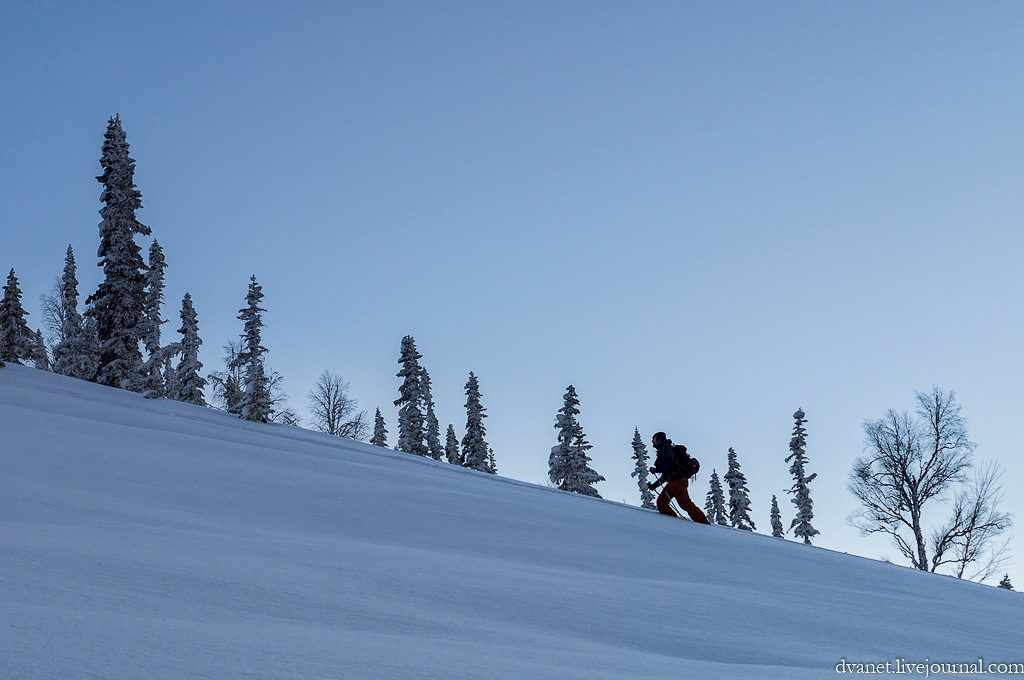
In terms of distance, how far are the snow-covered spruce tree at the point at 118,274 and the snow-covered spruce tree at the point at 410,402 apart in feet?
82.7

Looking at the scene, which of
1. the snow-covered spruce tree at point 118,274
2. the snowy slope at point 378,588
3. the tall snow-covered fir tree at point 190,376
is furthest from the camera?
the tall snow-covered fir tree at point 190,376

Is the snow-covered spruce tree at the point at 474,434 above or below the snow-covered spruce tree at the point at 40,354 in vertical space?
below

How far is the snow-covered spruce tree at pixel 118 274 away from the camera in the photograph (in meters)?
30.1

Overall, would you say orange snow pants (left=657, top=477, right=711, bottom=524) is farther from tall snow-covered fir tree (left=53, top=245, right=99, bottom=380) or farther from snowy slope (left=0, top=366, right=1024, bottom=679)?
tall snow-covered fir tree (left=53, top=245, right=99, bottom=380)

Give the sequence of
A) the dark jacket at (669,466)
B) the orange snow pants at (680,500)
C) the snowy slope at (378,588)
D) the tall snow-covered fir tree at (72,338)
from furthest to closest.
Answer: the tall snow-covered fir tree at (72,338) → the dark jacket at (669,466) → the orange snow pants at (680,500) → the snowy slope at (378,588)

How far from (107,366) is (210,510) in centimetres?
2790

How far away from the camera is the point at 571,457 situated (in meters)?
44.0

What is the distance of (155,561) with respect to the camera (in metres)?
3.90

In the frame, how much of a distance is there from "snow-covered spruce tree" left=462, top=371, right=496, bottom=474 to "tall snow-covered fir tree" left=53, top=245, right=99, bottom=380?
1110 inches

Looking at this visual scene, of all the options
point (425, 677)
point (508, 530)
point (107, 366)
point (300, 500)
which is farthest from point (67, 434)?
point (107, 366)

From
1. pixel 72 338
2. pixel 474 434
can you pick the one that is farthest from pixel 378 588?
pixel 72 338

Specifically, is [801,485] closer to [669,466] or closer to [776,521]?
[776,521]

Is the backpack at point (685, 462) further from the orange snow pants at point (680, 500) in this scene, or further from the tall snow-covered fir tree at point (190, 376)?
the tall snow-covered fir tree at point (190, 376)

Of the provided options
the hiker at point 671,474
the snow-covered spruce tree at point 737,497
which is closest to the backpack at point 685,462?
the hiker at point 671,474
